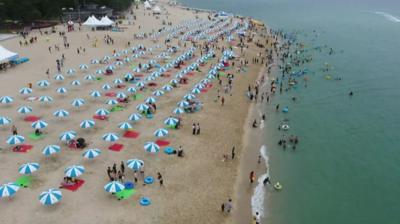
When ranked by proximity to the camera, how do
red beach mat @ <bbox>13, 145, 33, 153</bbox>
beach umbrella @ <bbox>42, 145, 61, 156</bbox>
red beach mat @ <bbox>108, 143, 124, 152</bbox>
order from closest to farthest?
beach umbrella @ <bbox>42, 145, 61, 156</bbox> < red beach mat @ <bbox>13, 145, 33, 153</bbox> < red beach mat @ <bbox>108, 143, 124, 152</bbox>

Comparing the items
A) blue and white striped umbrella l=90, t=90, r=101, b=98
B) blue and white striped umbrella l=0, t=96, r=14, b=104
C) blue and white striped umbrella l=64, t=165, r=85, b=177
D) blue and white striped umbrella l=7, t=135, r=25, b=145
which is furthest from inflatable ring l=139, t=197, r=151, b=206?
blue and white striped umbrella l=0, t=96, r=14, b=104

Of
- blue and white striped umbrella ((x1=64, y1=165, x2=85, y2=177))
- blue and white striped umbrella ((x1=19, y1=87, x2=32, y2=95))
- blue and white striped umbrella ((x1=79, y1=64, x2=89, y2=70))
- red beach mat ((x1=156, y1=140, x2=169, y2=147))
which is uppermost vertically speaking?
blue and white striped umbrella ((x1=79, y1=64, x2=89, y2=70))

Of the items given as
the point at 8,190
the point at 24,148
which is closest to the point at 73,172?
the point at 8,190

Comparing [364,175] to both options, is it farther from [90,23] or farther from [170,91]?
[90,23]

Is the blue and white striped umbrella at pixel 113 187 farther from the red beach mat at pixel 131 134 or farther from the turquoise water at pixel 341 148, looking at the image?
the turquoise water at pixel 341 148

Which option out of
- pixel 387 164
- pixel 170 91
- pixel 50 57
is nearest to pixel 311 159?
pixel 387 164

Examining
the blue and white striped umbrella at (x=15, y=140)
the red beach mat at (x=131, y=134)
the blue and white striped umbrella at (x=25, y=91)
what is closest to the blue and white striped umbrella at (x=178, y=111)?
the red beach mat at (x=131, y=134)

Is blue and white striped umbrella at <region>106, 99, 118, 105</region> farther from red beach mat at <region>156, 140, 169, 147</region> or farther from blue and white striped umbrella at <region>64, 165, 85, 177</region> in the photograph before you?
blue and white striped umbrella at <region>64, 165, 85, 177</region>

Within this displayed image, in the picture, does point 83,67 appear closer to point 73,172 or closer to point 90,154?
point 90,154
